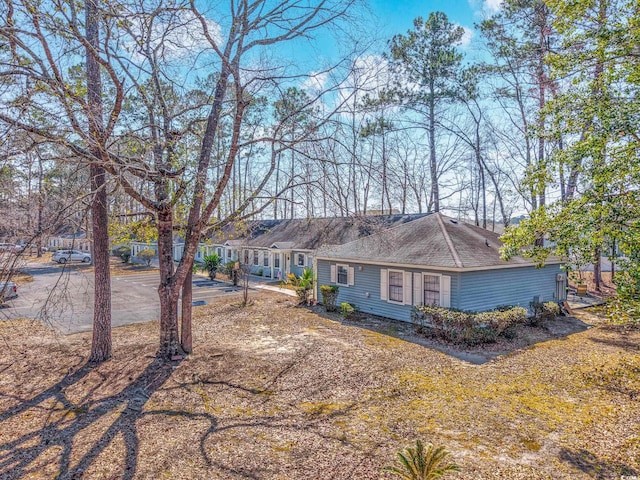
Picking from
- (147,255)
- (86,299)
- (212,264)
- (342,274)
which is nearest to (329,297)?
(342,274)

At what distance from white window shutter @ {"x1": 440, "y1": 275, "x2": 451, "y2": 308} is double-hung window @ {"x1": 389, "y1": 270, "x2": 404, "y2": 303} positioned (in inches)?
68.4

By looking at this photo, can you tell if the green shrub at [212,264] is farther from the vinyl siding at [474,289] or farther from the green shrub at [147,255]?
the vinyl siding at [474,289]

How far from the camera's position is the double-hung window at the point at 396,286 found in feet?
44.6

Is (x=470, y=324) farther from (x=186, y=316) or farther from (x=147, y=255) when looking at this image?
(x=147, y=255)

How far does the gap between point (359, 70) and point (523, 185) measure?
4.67 meters

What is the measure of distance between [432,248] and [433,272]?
1116 mm

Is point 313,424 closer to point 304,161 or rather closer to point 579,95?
point 304,161

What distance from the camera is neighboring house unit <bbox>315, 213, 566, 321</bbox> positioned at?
473 inches

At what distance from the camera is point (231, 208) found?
12602mm

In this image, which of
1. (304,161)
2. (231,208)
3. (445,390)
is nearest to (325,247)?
(231,208)

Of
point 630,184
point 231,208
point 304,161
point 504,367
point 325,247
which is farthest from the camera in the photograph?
point 325,247

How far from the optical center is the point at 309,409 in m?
6.57

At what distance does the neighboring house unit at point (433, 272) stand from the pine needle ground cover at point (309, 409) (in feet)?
8.51

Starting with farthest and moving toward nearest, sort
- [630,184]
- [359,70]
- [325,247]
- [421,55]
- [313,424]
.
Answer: [421,55] → [325,247] → [359,70] → [630,184] → [313,424]
